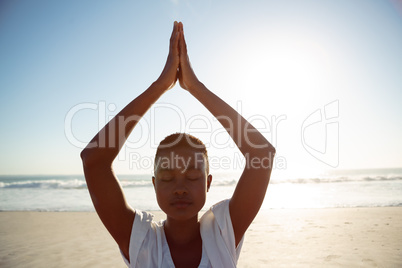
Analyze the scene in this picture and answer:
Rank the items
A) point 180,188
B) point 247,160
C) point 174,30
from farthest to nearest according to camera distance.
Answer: point 174,30 → point 247,160 → point 180,188

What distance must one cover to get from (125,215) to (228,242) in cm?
68

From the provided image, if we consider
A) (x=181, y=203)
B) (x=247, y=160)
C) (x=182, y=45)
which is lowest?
(x=181, y=203)

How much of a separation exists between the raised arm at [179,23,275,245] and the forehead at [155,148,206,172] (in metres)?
0.29

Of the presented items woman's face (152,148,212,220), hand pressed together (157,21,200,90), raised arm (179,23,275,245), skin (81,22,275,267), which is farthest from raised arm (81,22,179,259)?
raised arm (179,23,275,245)

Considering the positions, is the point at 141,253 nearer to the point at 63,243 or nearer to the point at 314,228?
the point at 63,243

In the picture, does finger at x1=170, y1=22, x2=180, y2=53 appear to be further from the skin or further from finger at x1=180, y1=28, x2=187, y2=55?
the skin

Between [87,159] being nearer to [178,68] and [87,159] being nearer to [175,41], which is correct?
[178,68]

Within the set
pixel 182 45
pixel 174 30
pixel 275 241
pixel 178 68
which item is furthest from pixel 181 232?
pixel 275 241

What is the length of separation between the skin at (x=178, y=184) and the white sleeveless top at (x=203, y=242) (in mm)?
62

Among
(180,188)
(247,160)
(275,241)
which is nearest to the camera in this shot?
(180,188)

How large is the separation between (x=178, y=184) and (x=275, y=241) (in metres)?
6.11

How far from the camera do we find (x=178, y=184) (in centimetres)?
191

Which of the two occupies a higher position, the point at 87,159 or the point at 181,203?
the point at 87,159

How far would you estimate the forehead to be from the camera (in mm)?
1954
